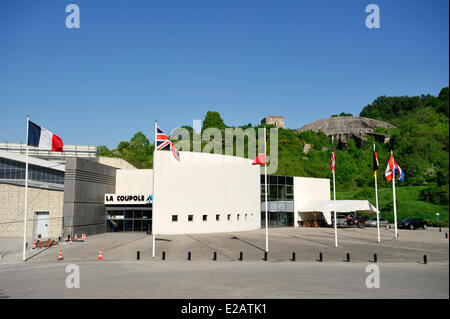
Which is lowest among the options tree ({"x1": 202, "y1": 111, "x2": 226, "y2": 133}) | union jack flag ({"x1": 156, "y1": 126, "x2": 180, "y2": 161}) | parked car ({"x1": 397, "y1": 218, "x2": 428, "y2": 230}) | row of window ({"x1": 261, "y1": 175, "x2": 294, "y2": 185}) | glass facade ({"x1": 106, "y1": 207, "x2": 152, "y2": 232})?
parked car ({"x1": 397, "y1": 218, "x2": 428, "y2": 230})

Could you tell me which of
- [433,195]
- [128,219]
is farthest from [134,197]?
[433,195]

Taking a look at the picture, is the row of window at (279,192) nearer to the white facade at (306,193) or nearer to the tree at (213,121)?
the white facade at (306,193)

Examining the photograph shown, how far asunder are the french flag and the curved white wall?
1431 centimetres

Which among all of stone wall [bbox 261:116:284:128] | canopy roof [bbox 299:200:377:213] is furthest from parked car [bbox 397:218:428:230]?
stone wall [bbox 261:116:284:128]

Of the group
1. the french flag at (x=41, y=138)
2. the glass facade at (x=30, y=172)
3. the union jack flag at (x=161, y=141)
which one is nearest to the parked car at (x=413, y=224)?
the union jack flag at (x=161, y=141)

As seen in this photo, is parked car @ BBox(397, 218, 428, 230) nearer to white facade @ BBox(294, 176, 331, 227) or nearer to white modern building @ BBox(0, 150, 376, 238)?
white modern building @ BBox(0, 150, 376, 238)

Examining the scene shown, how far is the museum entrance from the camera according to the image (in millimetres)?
39625

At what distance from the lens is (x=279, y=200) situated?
49.8 meters

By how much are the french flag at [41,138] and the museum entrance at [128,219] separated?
56.7ft

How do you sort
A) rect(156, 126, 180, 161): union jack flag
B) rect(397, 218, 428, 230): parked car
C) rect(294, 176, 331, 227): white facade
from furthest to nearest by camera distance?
1. rect(294, 176, 331, 227): white facade
2. rect(397, 218, 428, 230): parked car
3. rect(156, 126, 180, 161): union jack flag

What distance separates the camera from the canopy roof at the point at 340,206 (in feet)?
149
